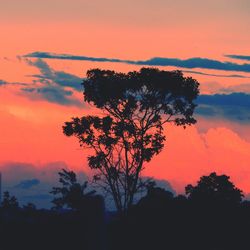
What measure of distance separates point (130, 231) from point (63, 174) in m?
11.8

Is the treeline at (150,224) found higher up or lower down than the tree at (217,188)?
lower down

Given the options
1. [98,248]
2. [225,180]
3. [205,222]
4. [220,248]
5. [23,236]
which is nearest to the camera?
[98,248]

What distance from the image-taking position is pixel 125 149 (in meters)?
49.2

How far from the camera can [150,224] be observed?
1704 inches

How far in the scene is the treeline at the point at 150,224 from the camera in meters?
Answer: 33.2

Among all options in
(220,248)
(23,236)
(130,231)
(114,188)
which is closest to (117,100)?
(114,188)

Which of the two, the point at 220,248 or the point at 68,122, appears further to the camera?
the point at 68,122

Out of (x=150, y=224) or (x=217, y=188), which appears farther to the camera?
(x=217, y=188)

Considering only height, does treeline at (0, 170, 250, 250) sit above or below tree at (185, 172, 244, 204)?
below

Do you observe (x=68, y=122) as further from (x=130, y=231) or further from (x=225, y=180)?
(x=225, y=180)

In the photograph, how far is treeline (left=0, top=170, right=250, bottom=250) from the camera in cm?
3319

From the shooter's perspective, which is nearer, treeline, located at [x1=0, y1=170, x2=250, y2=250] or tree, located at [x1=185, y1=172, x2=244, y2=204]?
treeline, located at [x1=0, y1=170, x2=250, y2=250]

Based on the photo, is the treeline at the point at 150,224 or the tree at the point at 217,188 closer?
the treeline at the point at 150,224

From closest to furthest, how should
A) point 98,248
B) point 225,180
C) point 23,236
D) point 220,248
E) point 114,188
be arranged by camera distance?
1. point 98,248
2. point 23,236
3. point 220,248
4. point 114,188
5. point 225,180
